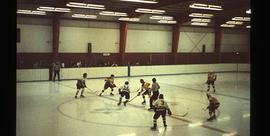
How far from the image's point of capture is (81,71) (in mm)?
31406

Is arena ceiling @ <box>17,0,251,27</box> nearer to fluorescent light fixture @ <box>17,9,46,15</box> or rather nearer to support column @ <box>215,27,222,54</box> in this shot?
fluorescent light fixture @ <box>17,9,46,15</box>

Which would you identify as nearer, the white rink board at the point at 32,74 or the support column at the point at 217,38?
the white rink board at the point at 32,74

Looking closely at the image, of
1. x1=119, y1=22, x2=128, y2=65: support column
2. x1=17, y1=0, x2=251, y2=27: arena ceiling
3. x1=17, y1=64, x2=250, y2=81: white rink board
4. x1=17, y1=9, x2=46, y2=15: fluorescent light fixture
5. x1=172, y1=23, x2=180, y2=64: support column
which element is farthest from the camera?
x1=172, y1=23, x2=180, y2=64: support column

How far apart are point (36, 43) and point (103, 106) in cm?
1603

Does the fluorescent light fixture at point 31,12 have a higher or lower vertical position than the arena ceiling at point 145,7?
lower

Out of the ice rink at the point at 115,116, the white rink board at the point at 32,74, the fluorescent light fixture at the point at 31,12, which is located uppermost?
the fluorescent light fixture at the point at 31,12

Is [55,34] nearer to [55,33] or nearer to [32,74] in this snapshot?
[55,33]

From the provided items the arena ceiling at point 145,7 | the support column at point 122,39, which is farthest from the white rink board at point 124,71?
the arena ceiling at point 145,7

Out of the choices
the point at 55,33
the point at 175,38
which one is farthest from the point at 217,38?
the point at 55,33

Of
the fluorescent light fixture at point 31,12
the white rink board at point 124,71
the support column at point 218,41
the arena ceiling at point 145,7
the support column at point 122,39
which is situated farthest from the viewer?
the support column at point 218,41

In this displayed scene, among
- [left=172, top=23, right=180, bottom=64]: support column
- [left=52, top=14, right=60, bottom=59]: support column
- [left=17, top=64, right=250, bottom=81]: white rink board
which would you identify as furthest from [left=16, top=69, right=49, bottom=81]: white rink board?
[left=172, top=23, right=180, bottom=64]: support column

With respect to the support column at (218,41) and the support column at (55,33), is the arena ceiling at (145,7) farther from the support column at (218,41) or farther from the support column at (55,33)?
the support column at (218,41)

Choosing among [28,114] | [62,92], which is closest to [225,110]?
[28,114]
